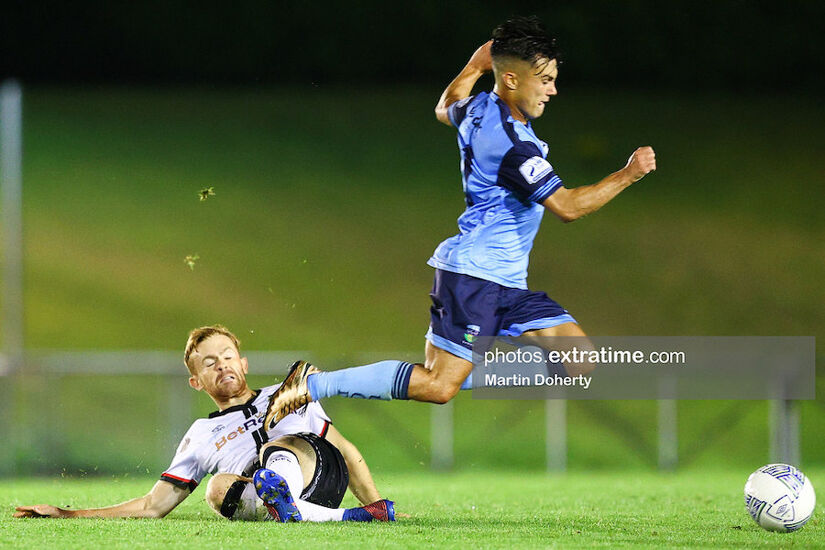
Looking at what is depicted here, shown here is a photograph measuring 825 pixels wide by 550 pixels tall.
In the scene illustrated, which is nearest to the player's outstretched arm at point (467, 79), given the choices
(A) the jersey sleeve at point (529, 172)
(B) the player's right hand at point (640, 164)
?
(A) the jersey sleeve at point (529, 172)

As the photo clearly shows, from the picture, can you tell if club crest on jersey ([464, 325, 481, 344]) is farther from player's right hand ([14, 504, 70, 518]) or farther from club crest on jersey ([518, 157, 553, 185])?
player's right hand ([14, 504, 70, 518])

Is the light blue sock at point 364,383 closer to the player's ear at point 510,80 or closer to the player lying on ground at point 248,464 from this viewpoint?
the player lying on ground at point 248,464

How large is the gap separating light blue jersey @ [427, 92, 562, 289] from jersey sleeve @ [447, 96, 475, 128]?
0.03 meters

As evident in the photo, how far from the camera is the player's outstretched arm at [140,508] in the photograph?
5.44m

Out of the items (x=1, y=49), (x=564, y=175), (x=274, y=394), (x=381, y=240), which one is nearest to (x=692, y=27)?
(x=564, y=175)

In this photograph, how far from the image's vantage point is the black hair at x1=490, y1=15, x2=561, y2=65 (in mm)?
5690

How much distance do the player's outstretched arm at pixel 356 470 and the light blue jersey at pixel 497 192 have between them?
942mm

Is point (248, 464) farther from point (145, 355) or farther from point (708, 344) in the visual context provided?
point (708, 344)

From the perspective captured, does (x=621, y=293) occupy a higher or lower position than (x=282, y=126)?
lower

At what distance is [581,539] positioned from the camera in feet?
16.2

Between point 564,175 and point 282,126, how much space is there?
4868 millimetres

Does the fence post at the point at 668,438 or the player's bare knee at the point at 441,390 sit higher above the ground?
the player's bare knee at the point at 441,390

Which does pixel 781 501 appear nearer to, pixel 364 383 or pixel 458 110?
pixel 364 383

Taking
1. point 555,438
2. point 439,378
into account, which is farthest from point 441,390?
point 555,438
